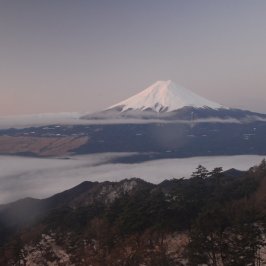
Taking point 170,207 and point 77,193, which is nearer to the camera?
point 170,207

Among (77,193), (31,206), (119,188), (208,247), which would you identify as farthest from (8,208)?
(208,247)

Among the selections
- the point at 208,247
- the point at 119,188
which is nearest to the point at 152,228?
the point at 208,247

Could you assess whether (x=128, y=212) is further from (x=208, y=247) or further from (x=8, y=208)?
(x=8, y=208)

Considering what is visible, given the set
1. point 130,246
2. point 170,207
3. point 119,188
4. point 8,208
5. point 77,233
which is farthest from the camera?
point 8,208

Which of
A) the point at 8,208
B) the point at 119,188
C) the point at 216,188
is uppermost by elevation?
the point at 216,188

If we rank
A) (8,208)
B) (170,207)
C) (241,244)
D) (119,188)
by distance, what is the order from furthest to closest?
(8,208)
(119,188)
(170,207)
(241,244)

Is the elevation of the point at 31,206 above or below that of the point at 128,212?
below
